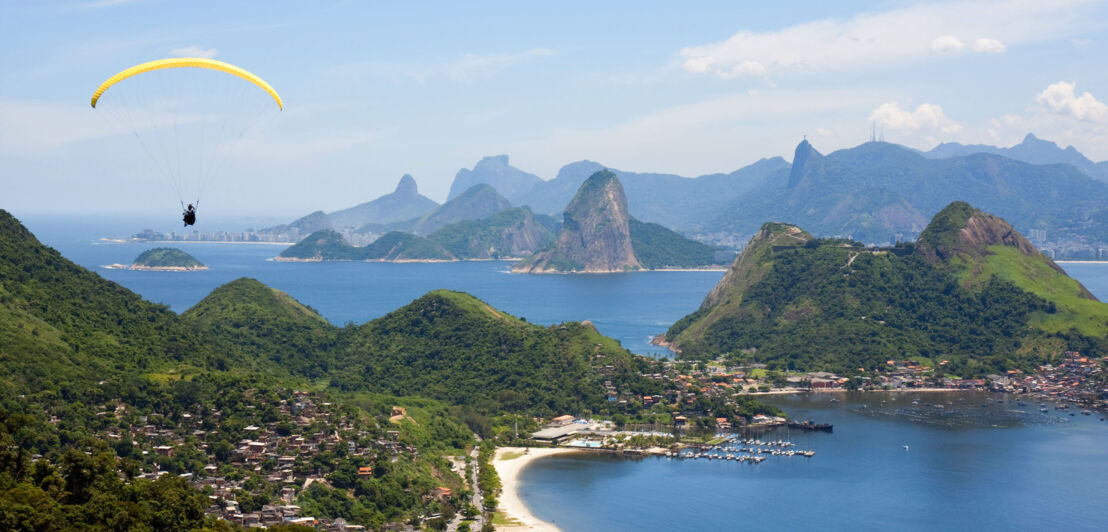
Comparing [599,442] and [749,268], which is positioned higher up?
[749,268]

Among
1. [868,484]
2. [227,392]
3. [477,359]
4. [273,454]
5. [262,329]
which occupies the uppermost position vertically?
[262,329]

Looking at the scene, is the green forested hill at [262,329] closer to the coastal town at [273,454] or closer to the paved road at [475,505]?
the coastal town at [273,454]

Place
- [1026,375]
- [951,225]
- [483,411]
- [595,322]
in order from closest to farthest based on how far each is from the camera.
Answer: [483,411], [1026,375], [951,225], [595,322]

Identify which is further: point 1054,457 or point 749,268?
point 749,268

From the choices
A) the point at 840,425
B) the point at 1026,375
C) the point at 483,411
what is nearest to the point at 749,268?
the point at 1026,375

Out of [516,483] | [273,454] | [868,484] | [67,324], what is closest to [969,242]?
[868,484]

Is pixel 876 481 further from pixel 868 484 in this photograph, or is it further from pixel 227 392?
pixel 227 392

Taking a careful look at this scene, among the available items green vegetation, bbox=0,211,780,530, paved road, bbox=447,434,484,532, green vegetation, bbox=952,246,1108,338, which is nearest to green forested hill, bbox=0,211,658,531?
green vegetation, bbox=0,211,780,530

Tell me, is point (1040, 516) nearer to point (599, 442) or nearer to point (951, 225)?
point (599, 442)
